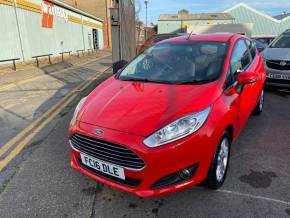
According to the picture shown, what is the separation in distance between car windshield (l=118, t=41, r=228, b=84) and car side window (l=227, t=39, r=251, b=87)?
16cm

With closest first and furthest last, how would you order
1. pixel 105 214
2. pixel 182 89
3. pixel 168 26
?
pixel 105 214
pixel 182 89
pixel 168 26

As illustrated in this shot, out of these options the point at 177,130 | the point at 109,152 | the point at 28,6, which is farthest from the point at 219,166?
the point at 28,6

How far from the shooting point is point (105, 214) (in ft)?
9.02

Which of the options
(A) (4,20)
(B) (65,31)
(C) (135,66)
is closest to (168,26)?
(B) (65,31)

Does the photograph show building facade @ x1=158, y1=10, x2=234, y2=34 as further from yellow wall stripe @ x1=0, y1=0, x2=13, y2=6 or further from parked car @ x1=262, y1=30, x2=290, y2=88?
parked car @ x1=262, y1=30, x2=290, y2=88

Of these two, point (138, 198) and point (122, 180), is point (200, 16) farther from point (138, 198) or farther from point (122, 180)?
point (122, 180)

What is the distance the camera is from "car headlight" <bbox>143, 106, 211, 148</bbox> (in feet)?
8.29

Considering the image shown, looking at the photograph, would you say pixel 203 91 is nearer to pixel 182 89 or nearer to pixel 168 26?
pixel 182 89

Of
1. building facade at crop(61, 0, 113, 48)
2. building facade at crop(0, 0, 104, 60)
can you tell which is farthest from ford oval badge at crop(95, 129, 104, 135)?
building facade at crop(61, 0, 113, 48)

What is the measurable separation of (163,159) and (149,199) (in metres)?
0.70

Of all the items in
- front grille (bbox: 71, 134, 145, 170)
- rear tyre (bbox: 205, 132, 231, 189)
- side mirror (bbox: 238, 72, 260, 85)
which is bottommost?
rear tyre (bbox: 205, 132, 231, 189)

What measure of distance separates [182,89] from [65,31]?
23126 millimetres

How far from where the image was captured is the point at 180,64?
12.5 ft

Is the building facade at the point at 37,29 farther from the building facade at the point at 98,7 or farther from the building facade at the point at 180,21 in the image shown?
the building facade at the point at 180,21
